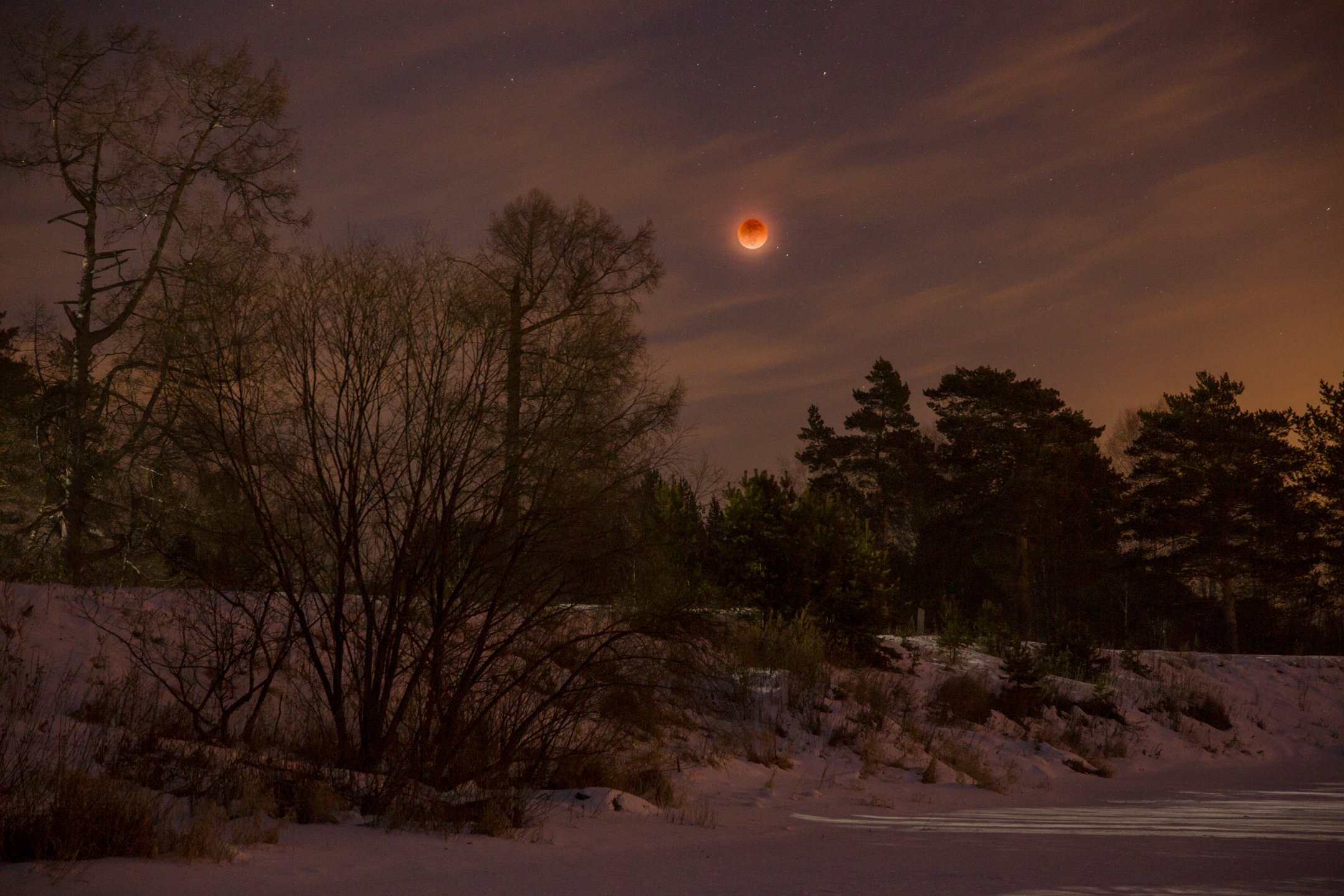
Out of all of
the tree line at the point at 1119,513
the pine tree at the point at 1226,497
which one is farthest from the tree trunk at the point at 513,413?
the pine tree at the point at 1226,497

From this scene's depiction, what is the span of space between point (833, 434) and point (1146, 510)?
13.8m

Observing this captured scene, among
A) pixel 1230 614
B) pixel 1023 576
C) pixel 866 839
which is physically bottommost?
pixel 866 839

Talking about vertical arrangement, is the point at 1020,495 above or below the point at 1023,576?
above

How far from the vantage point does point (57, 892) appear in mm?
4738

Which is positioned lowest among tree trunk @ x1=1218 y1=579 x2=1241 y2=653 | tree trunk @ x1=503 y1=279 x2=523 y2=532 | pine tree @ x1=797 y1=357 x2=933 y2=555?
tree trunk @ x1=1218 y1=579 x2=1241 y2=653

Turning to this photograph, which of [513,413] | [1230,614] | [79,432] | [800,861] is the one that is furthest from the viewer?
[1230,614]

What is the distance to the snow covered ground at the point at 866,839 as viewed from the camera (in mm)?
5359

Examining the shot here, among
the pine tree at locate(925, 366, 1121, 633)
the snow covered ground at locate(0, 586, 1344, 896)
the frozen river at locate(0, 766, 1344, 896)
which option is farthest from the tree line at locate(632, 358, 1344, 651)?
the frozen river at locate(0, 766, 1344, 896)

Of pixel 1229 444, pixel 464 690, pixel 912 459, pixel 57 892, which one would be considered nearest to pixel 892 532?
pixel 912 459

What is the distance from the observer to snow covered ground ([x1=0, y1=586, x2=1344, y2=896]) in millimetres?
5359

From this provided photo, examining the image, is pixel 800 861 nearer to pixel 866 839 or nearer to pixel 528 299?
pixel 866 839

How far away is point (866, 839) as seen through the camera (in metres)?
7.95

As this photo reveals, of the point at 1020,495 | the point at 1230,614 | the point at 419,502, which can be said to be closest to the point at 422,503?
the point at 419,502

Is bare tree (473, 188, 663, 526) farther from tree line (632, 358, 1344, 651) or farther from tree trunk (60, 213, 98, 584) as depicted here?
tree line (632, 358, 1344, 651)
